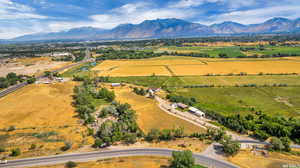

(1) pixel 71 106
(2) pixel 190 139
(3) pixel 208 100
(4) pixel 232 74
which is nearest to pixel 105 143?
(2) pixel 190 139

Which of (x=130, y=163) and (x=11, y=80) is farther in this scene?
(x=11, y=80)

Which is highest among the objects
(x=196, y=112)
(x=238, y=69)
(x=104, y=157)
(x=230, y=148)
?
(x=238, y=69)

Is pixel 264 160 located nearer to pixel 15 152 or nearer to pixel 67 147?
pixel 67 147

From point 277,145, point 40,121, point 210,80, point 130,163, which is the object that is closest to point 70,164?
point 130,163

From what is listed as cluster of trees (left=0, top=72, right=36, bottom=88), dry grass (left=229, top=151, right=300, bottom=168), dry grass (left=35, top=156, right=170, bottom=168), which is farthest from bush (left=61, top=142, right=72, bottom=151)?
cluster of trees (left=0, top=72, right=36, bottom=88)

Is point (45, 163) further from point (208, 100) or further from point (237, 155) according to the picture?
point (208, 100)

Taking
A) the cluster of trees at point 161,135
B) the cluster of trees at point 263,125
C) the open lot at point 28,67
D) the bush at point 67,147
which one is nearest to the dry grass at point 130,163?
the bush at point 67,147
